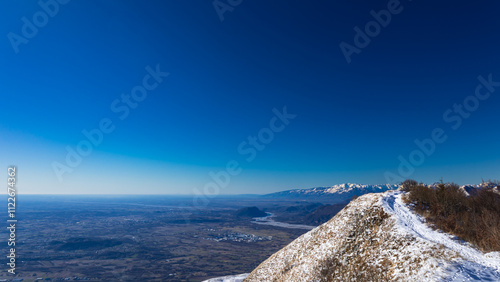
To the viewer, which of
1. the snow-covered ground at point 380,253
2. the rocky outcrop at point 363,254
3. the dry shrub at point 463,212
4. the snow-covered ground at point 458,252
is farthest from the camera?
the dry shrub at point 463,212

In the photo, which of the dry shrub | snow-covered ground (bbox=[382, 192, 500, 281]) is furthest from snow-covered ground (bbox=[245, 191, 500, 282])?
the dry shrub

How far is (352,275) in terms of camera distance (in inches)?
639

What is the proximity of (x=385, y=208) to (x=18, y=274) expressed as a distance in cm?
19923

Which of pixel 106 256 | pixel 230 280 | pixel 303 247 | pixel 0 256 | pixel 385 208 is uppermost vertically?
pixel 385 208

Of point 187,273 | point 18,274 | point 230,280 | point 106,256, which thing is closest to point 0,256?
point 18,274

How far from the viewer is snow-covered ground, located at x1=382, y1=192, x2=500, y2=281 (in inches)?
419

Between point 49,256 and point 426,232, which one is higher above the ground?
point 426,232

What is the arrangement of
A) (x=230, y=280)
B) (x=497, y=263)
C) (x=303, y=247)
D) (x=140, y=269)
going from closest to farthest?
(x=497, y=263) < (x=303, y=247) < (x=230, y=280) < (x=140, y=269)

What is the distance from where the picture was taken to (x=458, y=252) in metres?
A: 12.7

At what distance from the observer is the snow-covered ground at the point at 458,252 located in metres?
10.6

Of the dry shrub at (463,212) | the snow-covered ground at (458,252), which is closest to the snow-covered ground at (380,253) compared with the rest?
the snow-covered ground at (458,252)

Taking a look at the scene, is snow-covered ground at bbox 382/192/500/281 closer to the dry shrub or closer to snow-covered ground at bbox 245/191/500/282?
snow-covered ground at bbox 245/191/500/282

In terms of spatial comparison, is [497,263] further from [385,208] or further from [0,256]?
[0,256]

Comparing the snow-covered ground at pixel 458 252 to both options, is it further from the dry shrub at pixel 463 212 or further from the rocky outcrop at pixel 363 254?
the dry shrub at pixel 463 212
